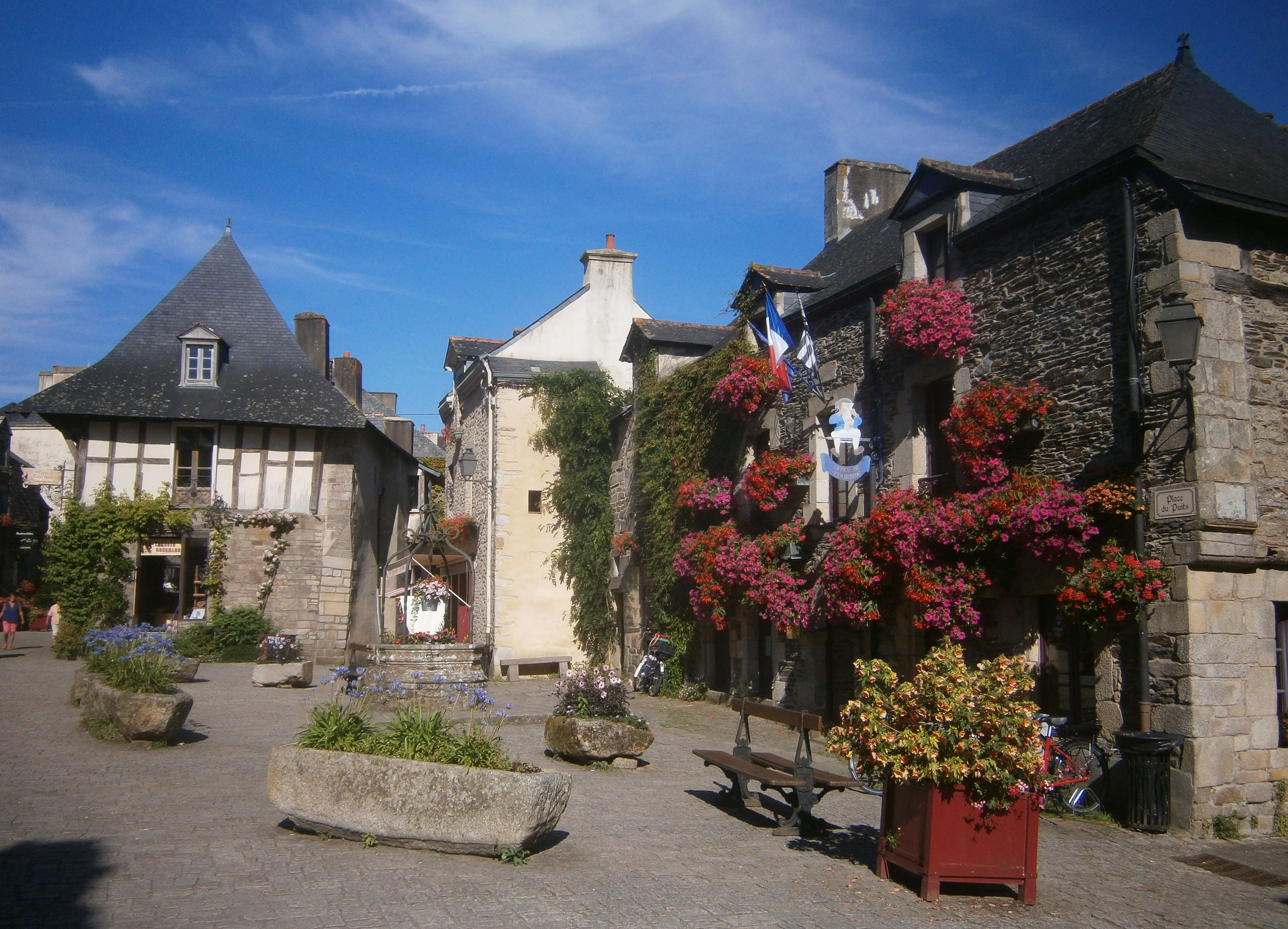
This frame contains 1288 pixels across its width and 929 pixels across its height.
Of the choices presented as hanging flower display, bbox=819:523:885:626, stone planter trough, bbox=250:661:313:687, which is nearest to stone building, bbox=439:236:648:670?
stone planter trough, bbox=250:661:313:687

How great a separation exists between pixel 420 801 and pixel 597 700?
11.9 feet

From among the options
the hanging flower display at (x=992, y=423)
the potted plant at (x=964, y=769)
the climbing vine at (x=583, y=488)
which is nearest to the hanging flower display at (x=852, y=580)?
the hanging flower display at (x=992, y=423)

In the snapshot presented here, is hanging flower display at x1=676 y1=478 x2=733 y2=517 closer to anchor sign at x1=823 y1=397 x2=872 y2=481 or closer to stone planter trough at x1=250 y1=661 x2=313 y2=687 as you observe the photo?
anchor sign at x1=823 y1=397 x2=872 y2=481

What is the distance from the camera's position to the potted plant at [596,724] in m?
8.88

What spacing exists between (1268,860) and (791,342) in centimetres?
718

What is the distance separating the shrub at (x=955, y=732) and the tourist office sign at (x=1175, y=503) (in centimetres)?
304

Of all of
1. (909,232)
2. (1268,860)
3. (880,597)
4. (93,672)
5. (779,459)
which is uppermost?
(909,232)

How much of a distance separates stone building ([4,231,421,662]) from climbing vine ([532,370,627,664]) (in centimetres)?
390

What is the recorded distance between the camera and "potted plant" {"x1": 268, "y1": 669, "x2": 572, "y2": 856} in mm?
5504

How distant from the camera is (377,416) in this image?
30578 millimetres

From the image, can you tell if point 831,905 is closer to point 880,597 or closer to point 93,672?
point 880,597

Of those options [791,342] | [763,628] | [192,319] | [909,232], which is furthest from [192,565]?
[909,232]

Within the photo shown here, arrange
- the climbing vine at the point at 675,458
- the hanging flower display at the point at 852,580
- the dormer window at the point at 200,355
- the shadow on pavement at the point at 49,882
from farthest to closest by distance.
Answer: the dormer window at the point at 200,355 → the climbing vine at the point at 675,458 → the hanging flower display at the point at 852,580 → the shadow on pavement at the point at 49,882

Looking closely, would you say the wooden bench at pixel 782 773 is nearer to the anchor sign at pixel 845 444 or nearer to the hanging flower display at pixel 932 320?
the anchor sign at pixel 845 444
